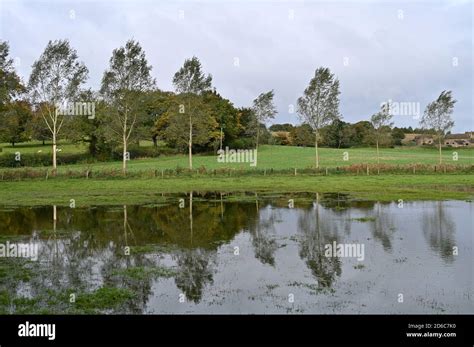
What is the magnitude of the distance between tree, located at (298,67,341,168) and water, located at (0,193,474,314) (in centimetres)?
3498

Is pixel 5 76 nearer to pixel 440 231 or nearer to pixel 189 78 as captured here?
pixel 189 78

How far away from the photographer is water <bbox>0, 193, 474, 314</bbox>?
417 inches

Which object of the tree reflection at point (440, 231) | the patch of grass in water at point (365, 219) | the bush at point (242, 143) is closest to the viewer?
the tree reflection at point (440, 231)

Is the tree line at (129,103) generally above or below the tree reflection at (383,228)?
above

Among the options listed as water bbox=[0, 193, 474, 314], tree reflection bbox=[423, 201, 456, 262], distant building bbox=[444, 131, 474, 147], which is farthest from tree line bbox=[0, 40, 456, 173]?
Answer: distant building bbox=[444, 131, 474, 147]

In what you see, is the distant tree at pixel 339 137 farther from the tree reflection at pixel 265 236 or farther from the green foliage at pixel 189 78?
the tree reflection at pixel 265 236

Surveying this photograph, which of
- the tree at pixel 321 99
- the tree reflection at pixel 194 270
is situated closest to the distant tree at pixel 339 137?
the tree at pixel 321 99

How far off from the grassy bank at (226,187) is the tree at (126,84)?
9.78 meters

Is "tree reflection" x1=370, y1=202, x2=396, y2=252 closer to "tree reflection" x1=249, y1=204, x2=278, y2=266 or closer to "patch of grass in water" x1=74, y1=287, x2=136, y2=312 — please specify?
"tree reflection" x1=249, y1=204, x2=278, y2=266

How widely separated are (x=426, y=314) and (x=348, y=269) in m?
3.84

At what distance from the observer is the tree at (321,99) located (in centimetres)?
5925

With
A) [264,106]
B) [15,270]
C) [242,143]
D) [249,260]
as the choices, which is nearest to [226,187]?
[249,260]

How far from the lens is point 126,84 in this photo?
166ft

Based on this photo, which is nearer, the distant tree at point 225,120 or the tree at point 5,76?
the tree at point 5,76
